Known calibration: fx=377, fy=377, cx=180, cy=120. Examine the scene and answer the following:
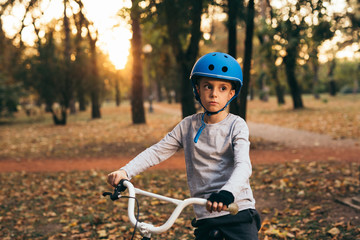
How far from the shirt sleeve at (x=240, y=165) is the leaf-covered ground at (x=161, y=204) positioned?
2949 mm

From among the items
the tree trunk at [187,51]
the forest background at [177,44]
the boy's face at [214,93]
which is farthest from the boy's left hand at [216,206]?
the tree trunk at [187,51]

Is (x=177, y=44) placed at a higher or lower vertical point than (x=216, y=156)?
higher

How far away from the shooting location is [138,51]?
65.0ft

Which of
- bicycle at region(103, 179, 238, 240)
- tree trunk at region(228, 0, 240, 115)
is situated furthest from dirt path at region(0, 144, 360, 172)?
bicycle at region(103, 179, 238, 240)

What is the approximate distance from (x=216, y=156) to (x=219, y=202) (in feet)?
1.83

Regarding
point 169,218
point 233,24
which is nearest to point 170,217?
point 169,218

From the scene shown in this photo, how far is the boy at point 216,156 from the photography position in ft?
7.89

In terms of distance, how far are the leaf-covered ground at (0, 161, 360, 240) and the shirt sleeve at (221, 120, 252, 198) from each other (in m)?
2.95

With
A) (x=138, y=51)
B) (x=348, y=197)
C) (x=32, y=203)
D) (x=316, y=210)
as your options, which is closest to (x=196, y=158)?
(x=316, y=210)

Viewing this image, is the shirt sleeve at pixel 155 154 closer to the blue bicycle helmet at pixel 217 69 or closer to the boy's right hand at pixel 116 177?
the boy's right hand at pixel 116 177

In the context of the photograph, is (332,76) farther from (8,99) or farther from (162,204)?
(162,204)

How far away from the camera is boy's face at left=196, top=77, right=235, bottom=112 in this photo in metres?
2.51

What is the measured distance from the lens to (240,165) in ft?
7.66

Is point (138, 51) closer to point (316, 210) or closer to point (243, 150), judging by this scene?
point (316, 210)
